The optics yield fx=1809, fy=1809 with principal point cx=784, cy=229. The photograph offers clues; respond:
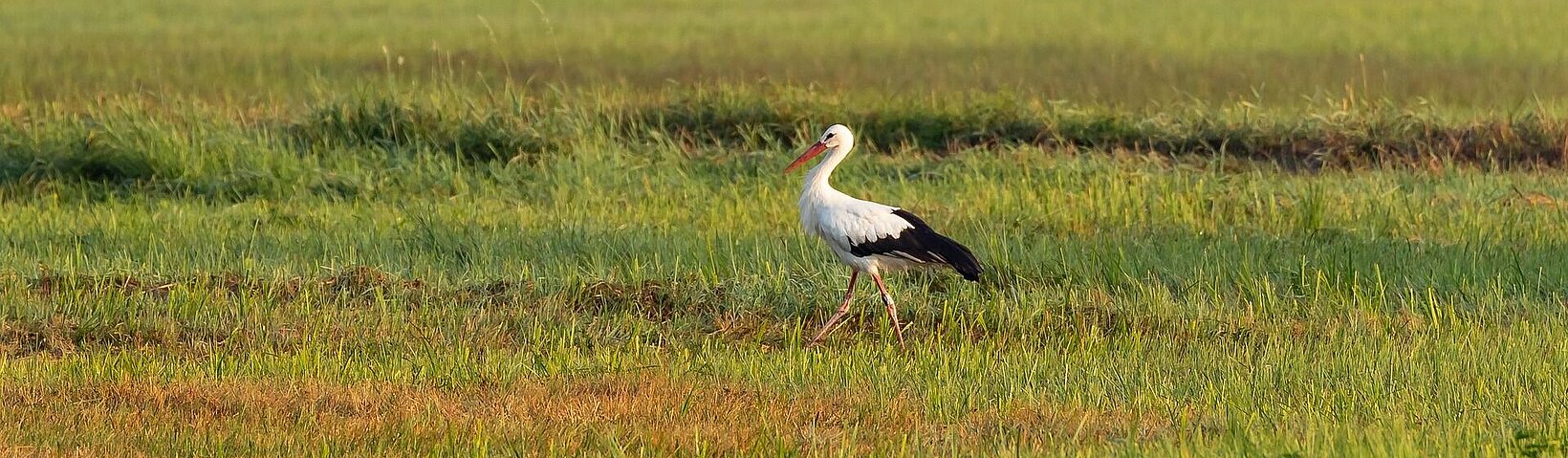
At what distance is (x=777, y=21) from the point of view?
22.2m

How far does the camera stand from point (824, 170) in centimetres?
651

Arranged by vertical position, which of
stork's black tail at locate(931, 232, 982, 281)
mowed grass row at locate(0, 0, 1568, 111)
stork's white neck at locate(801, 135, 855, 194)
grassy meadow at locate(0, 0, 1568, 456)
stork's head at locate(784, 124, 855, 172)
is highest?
stork's head at locate(784, 124, 855, 172)

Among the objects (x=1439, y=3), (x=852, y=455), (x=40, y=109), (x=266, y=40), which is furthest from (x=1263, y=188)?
(x=1439, y=3)

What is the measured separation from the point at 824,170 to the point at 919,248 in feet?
1.73

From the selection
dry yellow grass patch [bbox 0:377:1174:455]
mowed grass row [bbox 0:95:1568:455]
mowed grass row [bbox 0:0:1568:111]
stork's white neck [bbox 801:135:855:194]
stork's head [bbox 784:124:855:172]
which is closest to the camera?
dry yellow grass patch [bbox 0:377:1174:455]

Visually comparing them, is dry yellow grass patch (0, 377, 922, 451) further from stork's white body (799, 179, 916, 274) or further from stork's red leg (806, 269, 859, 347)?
stork's white body (799, 179, 916, 274)

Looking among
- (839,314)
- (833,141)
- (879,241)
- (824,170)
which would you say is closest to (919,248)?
(879,241)

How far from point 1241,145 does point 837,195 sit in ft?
19.4

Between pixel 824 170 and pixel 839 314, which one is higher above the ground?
pixel 824 170

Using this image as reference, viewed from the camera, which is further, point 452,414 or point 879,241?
point 879,241

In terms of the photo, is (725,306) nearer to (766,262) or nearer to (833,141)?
(766,262)

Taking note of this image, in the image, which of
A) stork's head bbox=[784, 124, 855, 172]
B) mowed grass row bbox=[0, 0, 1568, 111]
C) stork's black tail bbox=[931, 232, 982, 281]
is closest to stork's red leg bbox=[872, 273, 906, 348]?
stork's black tail bbox=[931, 232, 982, 281]

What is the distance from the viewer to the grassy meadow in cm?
477

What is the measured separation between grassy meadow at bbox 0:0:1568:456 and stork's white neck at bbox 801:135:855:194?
0.48 metres
